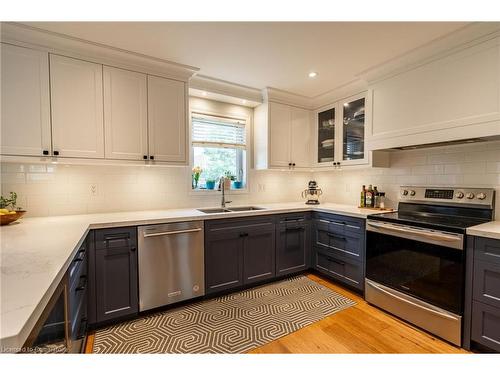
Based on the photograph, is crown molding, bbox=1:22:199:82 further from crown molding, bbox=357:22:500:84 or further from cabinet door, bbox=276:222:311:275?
cabinet door, bbox=276:222:311:275

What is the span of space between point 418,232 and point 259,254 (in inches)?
60.5

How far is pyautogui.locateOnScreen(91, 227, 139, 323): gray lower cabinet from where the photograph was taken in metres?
1.93

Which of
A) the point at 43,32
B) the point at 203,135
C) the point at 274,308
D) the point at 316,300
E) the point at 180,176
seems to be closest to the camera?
the point at 43,32

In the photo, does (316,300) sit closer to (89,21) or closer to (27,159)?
(27,159)

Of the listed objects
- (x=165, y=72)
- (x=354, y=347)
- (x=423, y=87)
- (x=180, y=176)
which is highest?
(x=165, y=72)

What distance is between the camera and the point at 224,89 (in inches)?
114

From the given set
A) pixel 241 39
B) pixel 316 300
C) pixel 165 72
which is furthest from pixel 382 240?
pixel 165 72

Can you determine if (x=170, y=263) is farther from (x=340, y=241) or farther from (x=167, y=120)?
(x=340, y=241)

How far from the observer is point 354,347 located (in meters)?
1.80

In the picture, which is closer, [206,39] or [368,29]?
[368,29]

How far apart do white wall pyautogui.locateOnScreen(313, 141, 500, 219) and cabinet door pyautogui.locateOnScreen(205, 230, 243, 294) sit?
1.83 m

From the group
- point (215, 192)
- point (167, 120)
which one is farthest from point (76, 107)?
point (215, 192)

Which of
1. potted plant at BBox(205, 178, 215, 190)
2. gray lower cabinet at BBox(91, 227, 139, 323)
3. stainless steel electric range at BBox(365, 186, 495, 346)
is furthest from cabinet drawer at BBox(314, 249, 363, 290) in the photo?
gray lower cabinet at BBox(91, 227, 139, 323)

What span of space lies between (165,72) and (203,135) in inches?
34.6
